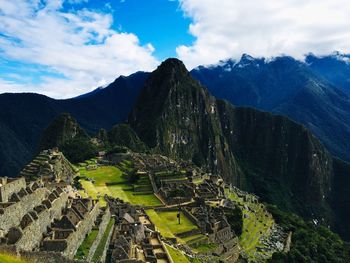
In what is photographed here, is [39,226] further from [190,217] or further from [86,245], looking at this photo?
[190,217]

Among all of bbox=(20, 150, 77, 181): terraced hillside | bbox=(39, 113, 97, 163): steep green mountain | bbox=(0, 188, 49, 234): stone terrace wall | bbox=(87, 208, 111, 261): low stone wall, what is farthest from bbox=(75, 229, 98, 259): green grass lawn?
bbox=(39, 113, 97, 163): steep green mountain

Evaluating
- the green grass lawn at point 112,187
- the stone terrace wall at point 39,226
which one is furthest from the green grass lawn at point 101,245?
the green grass lawn at point 112,187

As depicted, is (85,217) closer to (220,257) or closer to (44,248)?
(44,248)

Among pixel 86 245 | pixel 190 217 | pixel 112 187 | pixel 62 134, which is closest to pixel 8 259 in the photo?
pixel 86 245

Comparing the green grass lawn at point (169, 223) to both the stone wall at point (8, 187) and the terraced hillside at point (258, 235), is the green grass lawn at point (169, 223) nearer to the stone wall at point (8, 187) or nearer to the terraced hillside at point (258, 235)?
the terraced hillside at point (258, 235)

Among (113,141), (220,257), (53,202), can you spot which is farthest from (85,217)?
(113,141)
